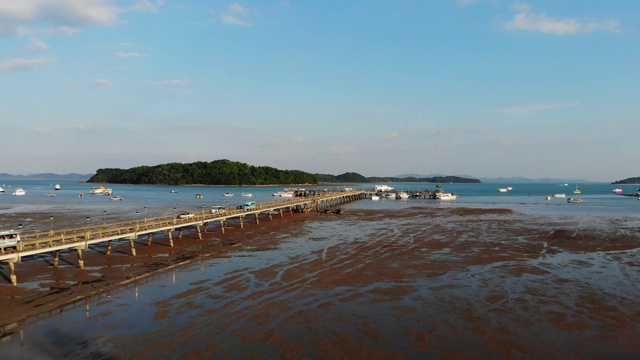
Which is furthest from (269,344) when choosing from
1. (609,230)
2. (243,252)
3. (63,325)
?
(609,230)

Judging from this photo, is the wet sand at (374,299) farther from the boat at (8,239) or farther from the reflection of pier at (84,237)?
the boat at (8,239)

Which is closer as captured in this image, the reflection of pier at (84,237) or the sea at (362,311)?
the sea at (362,311)

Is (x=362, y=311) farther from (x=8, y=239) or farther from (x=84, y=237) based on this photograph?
(x=84, y=237)

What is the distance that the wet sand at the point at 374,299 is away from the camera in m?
17.1

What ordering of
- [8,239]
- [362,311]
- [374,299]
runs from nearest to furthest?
[362,311], [374,299], [8,239]

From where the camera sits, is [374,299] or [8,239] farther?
[8,239]

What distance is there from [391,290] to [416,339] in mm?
7363

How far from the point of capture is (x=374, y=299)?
23312mm

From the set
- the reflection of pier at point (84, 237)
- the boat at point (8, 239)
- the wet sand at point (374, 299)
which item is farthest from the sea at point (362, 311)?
the reflection of pier at point (84, 237)

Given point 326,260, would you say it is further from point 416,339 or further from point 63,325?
point 63,325

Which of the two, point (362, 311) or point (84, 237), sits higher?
point (84, 237)

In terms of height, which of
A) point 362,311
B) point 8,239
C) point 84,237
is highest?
point 8,239

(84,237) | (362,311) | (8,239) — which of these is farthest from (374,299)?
(84,237)

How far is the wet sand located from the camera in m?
17.1
